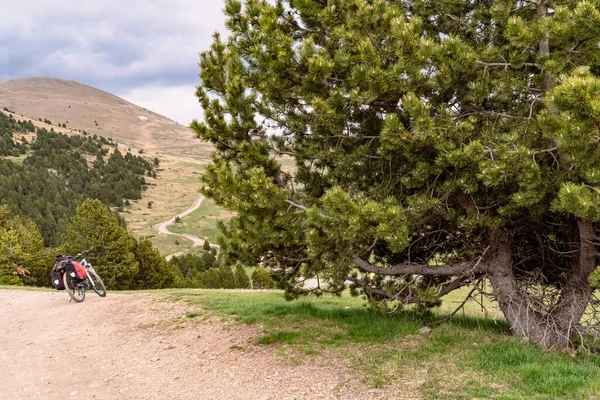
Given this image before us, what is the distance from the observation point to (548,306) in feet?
19.1

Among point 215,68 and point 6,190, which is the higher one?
point 215,68

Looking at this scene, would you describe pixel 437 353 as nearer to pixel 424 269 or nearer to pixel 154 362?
pixel 424 269

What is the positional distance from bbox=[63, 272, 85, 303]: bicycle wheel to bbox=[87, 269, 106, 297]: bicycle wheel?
34 cm

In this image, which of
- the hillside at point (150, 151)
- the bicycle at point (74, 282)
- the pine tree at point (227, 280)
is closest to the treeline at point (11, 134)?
the hillside at point (150, 151)

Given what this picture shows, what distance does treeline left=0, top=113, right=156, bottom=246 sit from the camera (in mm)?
54172

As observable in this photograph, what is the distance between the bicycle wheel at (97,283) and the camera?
11.8 m

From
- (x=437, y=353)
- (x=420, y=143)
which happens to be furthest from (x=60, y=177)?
(x=420, y=143)

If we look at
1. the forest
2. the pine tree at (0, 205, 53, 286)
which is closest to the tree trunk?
the forest

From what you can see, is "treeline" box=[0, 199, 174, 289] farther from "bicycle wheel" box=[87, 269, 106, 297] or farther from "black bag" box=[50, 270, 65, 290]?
"black bag" box=[50, 270, 65, 290]

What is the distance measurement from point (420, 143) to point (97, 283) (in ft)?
35.9

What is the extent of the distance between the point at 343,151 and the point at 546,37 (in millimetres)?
2848

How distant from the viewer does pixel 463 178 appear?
4.99 meters

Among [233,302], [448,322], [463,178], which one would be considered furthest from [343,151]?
[233,302]

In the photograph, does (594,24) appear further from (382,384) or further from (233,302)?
(233,302)
